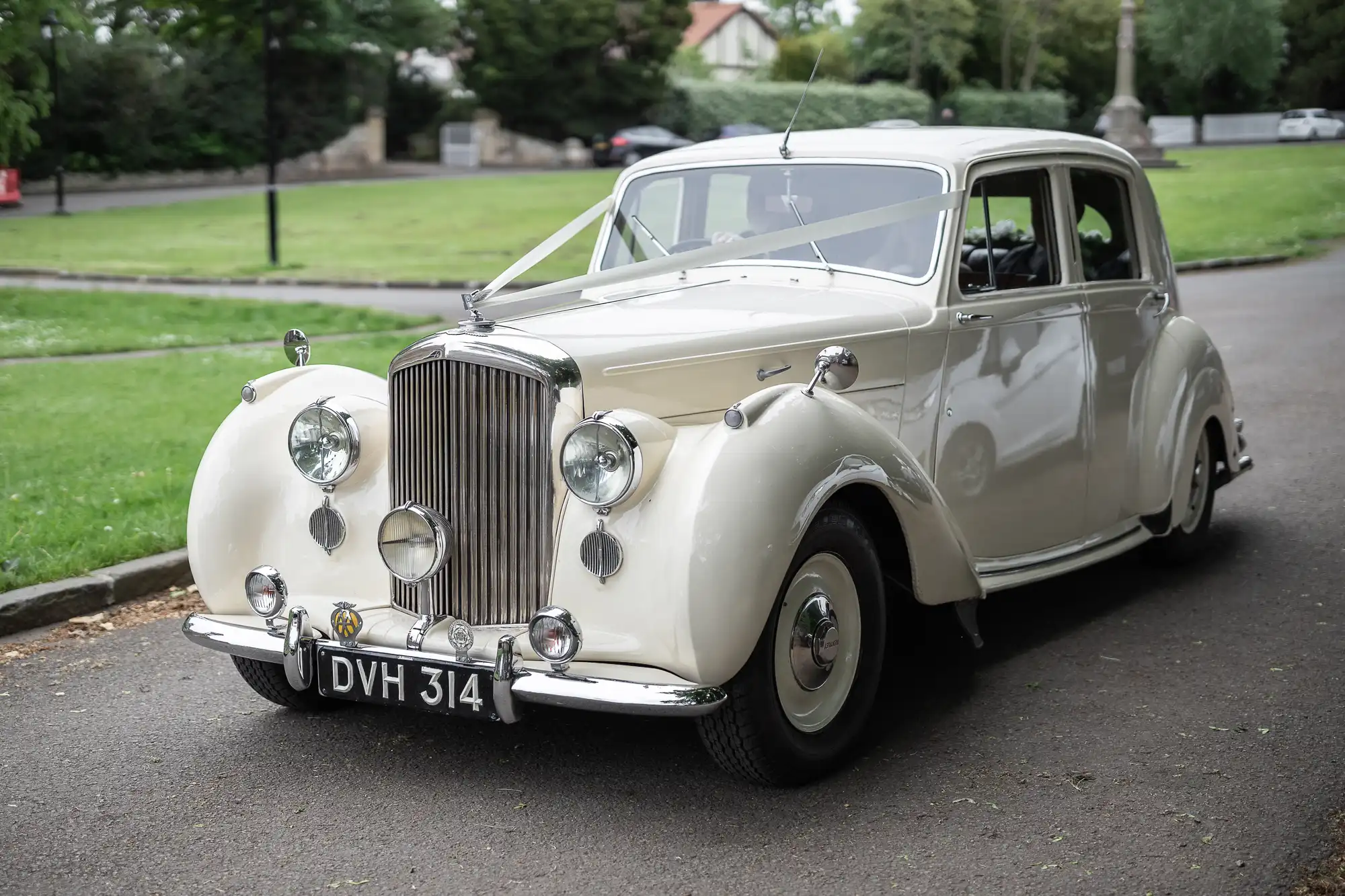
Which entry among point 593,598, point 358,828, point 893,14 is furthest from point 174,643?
point 893,14

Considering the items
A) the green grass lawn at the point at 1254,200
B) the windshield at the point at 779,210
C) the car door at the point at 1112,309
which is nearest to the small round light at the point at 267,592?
the windshield at the point at 779,210

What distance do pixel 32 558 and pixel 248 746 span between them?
221 centimetres

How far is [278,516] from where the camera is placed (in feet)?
14.2

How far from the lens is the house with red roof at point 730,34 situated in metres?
78.3

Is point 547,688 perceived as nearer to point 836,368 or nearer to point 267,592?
point 267,592

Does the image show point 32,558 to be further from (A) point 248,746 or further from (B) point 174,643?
(A) point 248,746

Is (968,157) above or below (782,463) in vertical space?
above

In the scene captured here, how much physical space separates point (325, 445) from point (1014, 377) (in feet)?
7.92

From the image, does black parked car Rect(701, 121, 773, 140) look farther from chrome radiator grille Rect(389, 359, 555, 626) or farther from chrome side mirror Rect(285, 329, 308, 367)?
chrome radiator grille Rect(389, 359, 555, 626)

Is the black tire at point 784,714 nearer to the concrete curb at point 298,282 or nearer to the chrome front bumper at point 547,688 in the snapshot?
the chrome front bumper at point 547,688

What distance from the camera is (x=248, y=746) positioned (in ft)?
14.2

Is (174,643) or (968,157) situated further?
(174,643)

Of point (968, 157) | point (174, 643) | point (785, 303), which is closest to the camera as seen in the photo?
point (785, 303)

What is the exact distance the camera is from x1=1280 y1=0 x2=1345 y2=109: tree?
21.1 m
